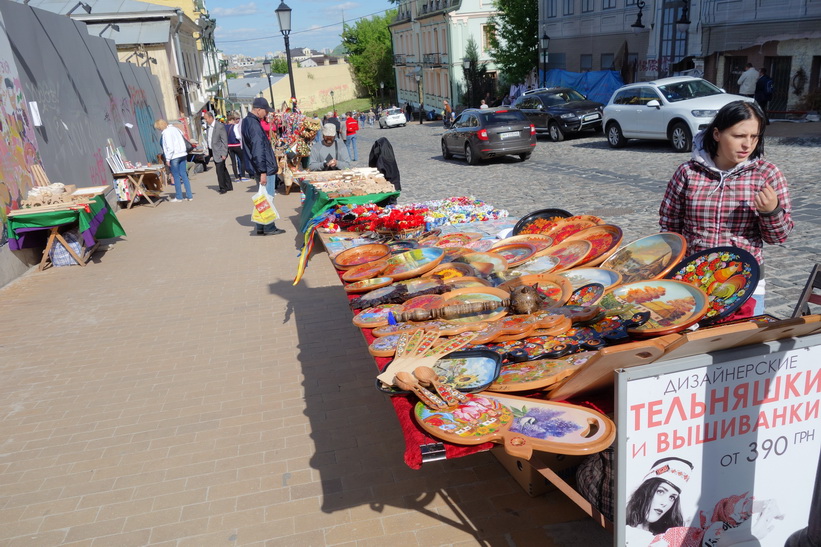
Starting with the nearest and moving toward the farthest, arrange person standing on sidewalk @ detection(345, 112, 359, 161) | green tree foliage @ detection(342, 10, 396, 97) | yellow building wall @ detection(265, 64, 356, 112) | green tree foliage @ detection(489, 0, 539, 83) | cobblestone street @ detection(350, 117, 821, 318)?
cobblestone street @ detection(350, 117, 821, 318) → person standing on sidewalk @ detection(345, 112, 359, 161) → green tree foliage @ detection(489, 0, 539, 83) → green tree foliage @ detection(342, 10, 396, 97) → yellow building wall @ detection(265, 64, 356, 112)

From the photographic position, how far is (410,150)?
2597 centimetres

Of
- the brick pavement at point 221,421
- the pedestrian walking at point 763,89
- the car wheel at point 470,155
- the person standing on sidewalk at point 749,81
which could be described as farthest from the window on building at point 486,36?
the brick pavement at point 221,421

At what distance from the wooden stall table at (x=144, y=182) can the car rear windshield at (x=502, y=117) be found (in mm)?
9296

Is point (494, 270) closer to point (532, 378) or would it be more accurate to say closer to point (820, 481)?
point (532, 378)

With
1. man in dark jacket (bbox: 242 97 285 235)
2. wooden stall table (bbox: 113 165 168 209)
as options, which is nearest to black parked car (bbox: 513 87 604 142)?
wooden stall table (bbox: 113 165 168 209)

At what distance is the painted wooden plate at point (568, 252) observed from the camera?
13.4 feet

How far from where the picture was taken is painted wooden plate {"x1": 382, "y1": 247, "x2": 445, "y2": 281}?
4.31 m

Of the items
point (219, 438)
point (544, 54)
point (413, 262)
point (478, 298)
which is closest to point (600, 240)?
point (478, 298)

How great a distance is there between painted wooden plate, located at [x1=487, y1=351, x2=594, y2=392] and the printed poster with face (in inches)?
22.3

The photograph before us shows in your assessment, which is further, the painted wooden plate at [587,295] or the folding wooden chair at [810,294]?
the painted wooden plate at [587,295]

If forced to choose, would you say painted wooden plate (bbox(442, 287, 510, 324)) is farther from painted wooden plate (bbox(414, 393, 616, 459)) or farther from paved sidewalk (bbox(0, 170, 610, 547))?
paved sidewalk (bbox(0, 170, 610, 547))

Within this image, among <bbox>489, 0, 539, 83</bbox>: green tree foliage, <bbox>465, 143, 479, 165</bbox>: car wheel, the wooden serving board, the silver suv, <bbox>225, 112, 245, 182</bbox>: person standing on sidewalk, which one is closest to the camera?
the wooden serving board

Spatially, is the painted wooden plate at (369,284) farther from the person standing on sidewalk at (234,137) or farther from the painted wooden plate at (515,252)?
the person standing on sidewalk at (234,137)

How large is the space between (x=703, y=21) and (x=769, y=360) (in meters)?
24.5
